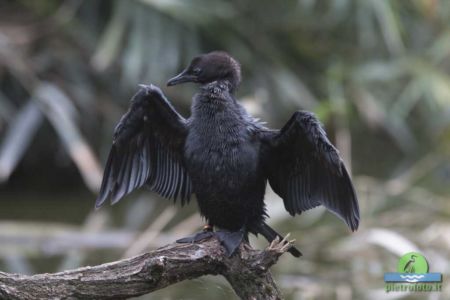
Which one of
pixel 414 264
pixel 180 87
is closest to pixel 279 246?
pixel 414 264

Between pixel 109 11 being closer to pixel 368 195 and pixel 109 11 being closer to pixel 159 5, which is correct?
pixel 159 5

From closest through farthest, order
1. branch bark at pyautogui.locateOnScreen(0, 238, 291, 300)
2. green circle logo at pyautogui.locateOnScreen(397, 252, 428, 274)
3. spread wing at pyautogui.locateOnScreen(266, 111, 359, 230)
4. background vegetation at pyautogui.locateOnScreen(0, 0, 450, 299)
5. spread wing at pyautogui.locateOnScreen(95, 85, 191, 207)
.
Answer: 1. branch bark at pyautogui.locateOnScreen(0, 238, 291, 300)
2. spread wing at pyautogui.locateOnScreen(266, 111, 359, 230)
3. spread wing at pyautogui.locateOnScreen(95, 85, 191, 207)
4. green circle logo at pyautogui.locateOnScreen(397, 252, 428, 274)
5. background vegetation at pyautogui.locateOnScreen(0, 0, 450, 299)

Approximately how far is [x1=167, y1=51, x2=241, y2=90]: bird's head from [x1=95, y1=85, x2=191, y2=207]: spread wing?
0.40ft

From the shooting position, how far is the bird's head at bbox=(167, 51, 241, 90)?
10.7 feet

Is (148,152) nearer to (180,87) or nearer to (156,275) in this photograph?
(156,275)

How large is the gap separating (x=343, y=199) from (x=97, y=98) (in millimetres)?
4598

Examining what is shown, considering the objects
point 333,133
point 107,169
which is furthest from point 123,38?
point 107,169

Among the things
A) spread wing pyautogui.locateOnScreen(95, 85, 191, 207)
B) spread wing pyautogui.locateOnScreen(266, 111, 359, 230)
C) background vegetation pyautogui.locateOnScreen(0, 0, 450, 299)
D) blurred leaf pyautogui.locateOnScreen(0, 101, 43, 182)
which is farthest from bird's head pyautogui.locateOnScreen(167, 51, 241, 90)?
blurred leaf pyautogui.locateOnScreen(0, 101, 43, 182)

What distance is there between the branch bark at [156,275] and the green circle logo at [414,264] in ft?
4.14

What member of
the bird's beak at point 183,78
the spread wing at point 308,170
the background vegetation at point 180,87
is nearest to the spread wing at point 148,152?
the bird's beak at point 183,78

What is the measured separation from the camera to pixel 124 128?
3.23 metres

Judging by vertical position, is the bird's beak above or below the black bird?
above

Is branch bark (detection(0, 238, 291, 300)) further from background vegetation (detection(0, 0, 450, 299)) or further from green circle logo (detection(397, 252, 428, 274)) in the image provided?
background vegetation (detection(0, 0, 450, 299))

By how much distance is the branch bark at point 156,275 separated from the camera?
2777 millimetres
